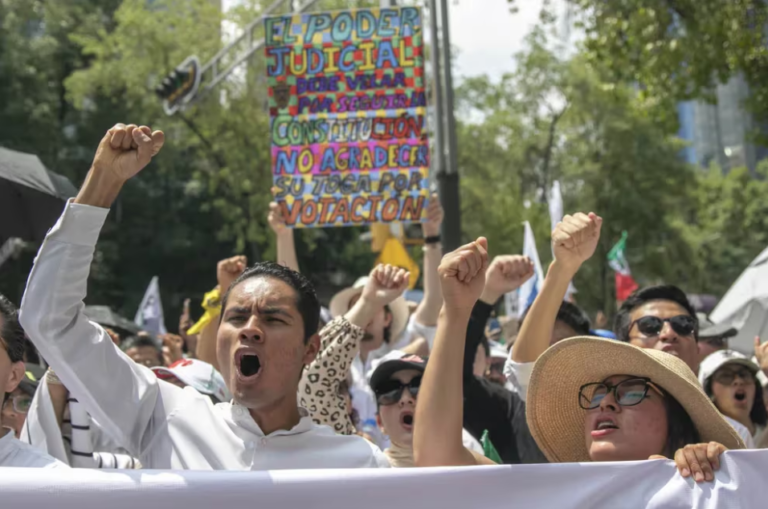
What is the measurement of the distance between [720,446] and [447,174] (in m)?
7.61

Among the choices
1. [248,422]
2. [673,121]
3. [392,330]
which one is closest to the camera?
[248,422]

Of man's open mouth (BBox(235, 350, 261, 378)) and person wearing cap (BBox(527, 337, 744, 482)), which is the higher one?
man's open mouth (BBox(235, 350, 261, 378))

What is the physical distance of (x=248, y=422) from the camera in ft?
9.12

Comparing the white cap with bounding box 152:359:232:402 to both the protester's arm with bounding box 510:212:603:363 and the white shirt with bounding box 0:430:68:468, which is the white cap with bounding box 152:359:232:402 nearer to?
the white shirt with bounding box 0:430:68:468

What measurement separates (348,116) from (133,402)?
3.84 m

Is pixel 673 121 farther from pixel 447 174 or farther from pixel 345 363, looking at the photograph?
pixel 345 363

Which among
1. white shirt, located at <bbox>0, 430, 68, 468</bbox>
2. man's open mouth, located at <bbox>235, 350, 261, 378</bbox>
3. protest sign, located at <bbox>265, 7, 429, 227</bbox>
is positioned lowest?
white shirt, located at <bbox>0, 430, 68, 468</bbox>

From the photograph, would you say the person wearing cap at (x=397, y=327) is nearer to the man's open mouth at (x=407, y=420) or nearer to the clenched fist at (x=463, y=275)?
the man's open mouth at (x=407, y=420)

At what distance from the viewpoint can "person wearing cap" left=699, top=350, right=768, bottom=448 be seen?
16.7 feet

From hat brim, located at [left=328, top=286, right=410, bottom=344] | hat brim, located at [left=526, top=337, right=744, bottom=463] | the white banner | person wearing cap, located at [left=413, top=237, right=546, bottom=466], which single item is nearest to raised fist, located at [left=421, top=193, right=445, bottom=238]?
hat brim, located at [left=328, top=286, right=410, bottom=344]

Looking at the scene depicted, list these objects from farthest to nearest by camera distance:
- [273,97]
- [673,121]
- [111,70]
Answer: [111,70], [673,121], [273,97]

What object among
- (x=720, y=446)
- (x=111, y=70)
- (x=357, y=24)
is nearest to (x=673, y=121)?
(x=357, y=24)

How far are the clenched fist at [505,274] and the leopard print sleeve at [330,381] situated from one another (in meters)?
0.55

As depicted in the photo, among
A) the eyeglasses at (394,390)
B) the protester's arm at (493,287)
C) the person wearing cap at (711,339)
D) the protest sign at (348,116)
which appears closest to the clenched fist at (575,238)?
the protester's arm at (493,287)
